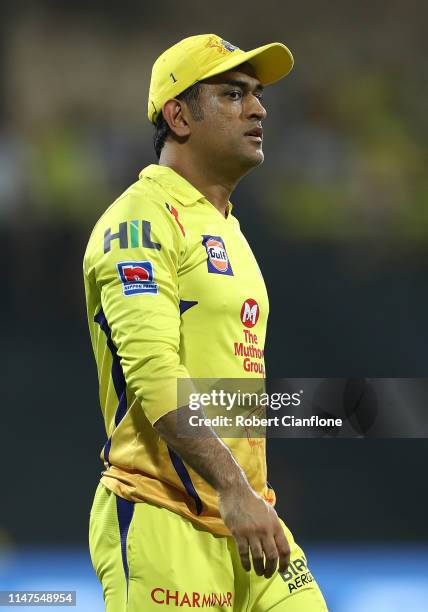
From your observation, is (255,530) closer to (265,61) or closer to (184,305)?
(184,305)

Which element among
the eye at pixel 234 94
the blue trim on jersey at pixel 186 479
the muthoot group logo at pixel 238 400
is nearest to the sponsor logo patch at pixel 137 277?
the muthoot group logo at pixel 238 400

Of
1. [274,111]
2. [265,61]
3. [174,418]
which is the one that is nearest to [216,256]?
[174,418]

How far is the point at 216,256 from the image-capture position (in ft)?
7.75

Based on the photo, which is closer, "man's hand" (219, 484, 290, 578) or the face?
"man's hand" (219, 484, 290, 578)

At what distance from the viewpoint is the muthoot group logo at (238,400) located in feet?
6.82

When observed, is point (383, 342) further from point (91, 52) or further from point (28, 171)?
point (91, 52)

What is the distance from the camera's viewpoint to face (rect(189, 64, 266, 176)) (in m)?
2.63

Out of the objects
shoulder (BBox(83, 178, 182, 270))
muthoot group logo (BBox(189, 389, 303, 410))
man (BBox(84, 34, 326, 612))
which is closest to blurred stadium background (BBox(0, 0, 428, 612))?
muthoot group logo (BBox(189, 389, 303, 410))

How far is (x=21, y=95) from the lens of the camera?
21.9 ft

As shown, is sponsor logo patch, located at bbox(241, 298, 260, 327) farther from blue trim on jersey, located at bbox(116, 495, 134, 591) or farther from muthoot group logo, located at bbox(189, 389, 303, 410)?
blue trim on jersey, located at bbox(116, 495, 134, 591)

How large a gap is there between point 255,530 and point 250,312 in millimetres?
627

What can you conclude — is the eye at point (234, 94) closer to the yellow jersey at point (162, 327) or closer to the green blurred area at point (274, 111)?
the yellow jersey at point (162, 327)

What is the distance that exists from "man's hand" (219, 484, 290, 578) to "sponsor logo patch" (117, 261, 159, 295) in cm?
46

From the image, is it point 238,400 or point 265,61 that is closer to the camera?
point 238,400
